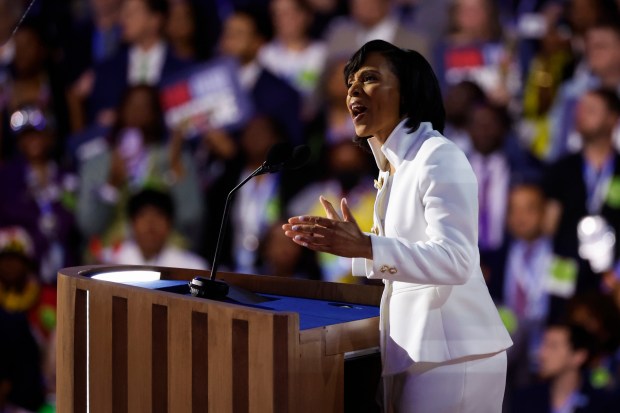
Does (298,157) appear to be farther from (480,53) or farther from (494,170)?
(480,53)

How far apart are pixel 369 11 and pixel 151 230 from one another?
194 cm

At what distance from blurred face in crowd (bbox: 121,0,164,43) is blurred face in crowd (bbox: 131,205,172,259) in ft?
3.69

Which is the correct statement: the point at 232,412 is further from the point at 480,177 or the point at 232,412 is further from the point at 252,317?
the point at 480,177

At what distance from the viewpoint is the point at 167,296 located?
1471 millimetres

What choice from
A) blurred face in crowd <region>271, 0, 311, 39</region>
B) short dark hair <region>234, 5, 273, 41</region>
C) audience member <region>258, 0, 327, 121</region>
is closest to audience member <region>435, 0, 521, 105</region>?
audience member <region>258, 0, 327, 121</region>

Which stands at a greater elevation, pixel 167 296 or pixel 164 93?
pixel 164 93

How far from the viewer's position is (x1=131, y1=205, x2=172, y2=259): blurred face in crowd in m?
4.67

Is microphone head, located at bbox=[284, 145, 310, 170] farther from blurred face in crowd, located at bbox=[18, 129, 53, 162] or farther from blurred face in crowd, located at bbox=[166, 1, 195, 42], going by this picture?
blurred face in crowd, located at bbox=[18, 129, 53, 162]

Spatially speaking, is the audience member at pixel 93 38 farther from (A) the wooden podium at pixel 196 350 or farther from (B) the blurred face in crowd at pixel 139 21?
(A) the wooden podium at pixel 196 350

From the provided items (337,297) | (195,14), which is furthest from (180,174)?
(337,297)

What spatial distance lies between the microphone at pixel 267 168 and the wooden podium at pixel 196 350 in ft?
0.35

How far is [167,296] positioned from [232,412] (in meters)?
0.27

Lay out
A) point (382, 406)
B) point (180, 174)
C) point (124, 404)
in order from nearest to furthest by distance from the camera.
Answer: point (382, 406) → point (124, 404) → point (180, 174)

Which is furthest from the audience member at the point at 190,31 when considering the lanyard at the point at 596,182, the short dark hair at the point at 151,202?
the lanyard at the point at 596,182
